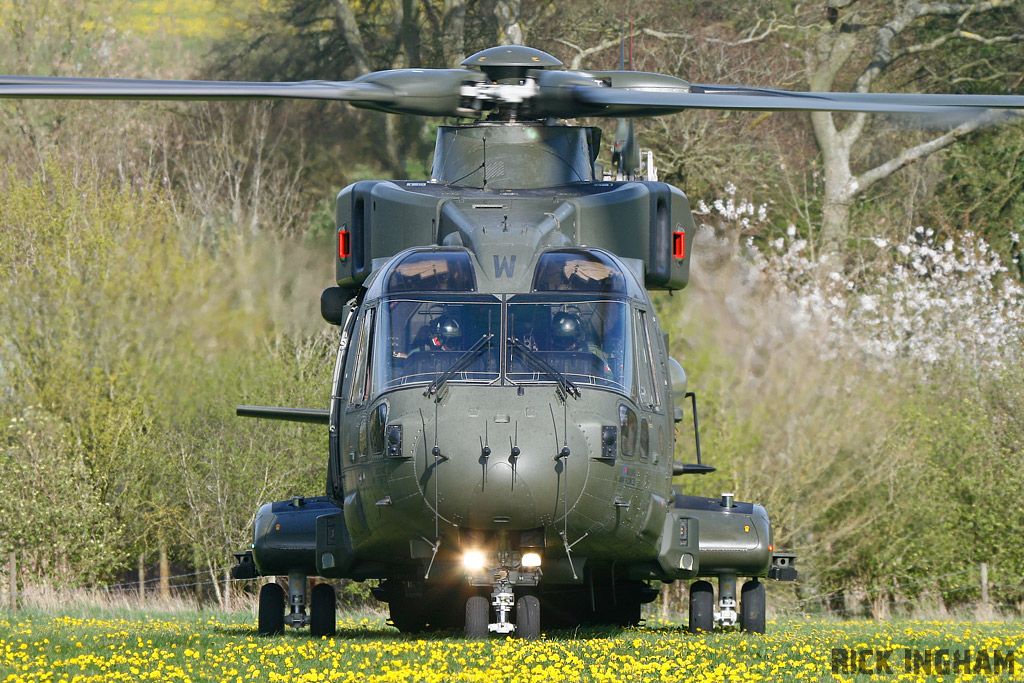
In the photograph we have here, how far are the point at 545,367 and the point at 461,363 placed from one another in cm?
65

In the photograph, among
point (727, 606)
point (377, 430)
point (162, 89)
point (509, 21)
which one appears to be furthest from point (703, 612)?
point (509, 21)

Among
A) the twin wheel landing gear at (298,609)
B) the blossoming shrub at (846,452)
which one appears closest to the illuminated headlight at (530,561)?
the twin wheel landing gear at (298,609)

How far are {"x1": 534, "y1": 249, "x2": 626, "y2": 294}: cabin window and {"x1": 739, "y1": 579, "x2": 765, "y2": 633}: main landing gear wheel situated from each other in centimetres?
433

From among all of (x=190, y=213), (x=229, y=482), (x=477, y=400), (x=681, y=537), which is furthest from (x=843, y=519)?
(x=477, y=400)

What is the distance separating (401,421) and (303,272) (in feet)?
34.5

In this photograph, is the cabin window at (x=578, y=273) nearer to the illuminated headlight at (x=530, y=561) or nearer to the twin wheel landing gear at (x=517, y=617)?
the illuminated headlight at (x=530, y=561)

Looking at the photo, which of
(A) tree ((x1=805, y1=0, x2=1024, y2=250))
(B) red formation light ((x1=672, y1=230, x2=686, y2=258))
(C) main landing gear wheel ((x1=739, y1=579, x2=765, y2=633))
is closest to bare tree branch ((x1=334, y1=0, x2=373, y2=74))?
(A) tree ((x1=805, y1=0, x2=1024, y2=250))

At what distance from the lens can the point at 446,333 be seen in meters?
12.5

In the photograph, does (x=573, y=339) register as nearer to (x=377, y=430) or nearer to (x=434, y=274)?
(x=434, y=274)

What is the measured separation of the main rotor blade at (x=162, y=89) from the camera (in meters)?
9.44

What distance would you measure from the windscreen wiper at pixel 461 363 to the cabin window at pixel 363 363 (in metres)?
0.90

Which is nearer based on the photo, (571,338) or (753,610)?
(571,338)

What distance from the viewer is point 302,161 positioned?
28.8m

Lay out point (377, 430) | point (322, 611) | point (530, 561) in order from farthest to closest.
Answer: point (322, 611) → point (377, 430) → point (530, 561)
